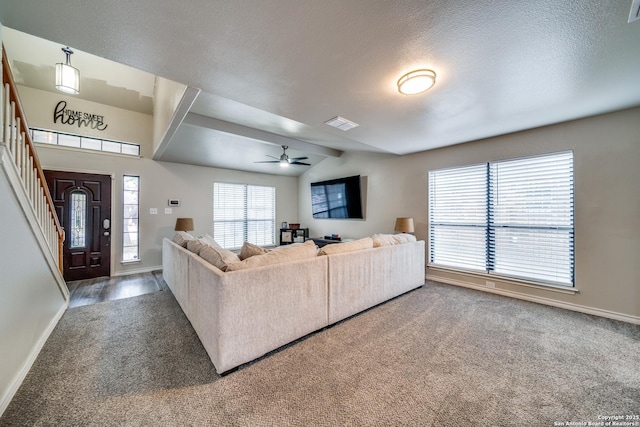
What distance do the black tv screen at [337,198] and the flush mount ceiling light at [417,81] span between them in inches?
127

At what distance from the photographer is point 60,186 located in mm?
4082

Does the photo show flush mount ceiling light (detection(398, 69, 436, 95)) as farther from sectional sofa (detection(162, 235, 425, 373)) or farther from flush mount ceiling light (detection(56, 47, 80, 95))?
flush mount ceiling light (detection(56, 47, 80, 95))

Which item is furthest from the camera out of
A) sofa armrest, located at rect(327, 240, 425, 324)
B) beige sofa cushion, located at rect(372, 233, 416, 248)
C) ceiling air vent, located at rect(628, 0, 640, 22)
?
beige sofa cushion, located at rect(372, 233, 416, 248)

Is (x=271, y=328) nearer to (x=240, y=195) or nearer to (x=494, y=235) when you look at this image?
(x=494, y=235)

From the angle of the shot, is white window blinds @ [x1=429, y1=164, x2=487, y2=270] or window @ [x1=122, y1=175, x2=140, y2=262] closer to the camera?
white window blinds @ [x1=429, y1=164, x2=487, y2=270]

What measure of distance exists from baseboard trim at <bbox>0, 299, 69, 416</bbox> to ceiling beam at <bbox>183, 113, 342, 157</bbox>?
2841 mm

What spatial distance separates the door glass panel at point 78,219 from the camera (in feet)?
13.8

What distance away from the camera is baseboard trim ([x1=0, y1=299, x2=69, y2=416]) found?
1.48 m

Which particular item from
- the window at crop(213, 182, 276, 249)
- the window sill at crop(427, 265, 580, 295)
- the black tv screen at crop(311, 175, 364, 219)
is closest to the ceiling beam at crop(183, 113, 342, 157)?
the black tv screen at crop(311, 175, 364, 219)

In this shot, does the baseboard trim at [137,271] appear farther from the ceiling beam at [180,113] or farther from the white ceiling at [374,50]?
the white ceiling at [374,50]

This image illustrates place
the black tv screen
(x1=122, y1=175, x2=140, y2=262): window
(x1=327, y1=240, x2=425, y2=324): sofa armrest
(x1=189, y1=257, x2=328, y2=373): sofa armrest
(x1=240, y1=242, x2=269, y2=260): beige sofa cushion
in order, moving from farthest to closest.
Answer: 1. the black tv screen
2. (x1=122, y1=175, x2=140, y2=262): window
3. (x1=327, y1=240, x2=425, y2=324): sofa armrest
4. (x1=240, y1=242, x2=269, y2=260): beige sofa cushion
5. (x1=189, y1=257, x2=328, y2=373): sofa armrest

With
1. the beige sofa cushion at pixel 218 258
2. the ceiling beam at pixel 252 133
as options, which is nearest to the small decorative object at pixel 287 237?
the ceiling beam at pixel 252 133

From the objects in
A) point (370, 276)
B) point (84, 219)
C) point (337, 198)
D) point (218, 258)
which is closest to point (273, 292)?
point (218, 258)

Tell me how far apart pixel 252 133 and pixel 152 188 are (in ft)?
8.68
